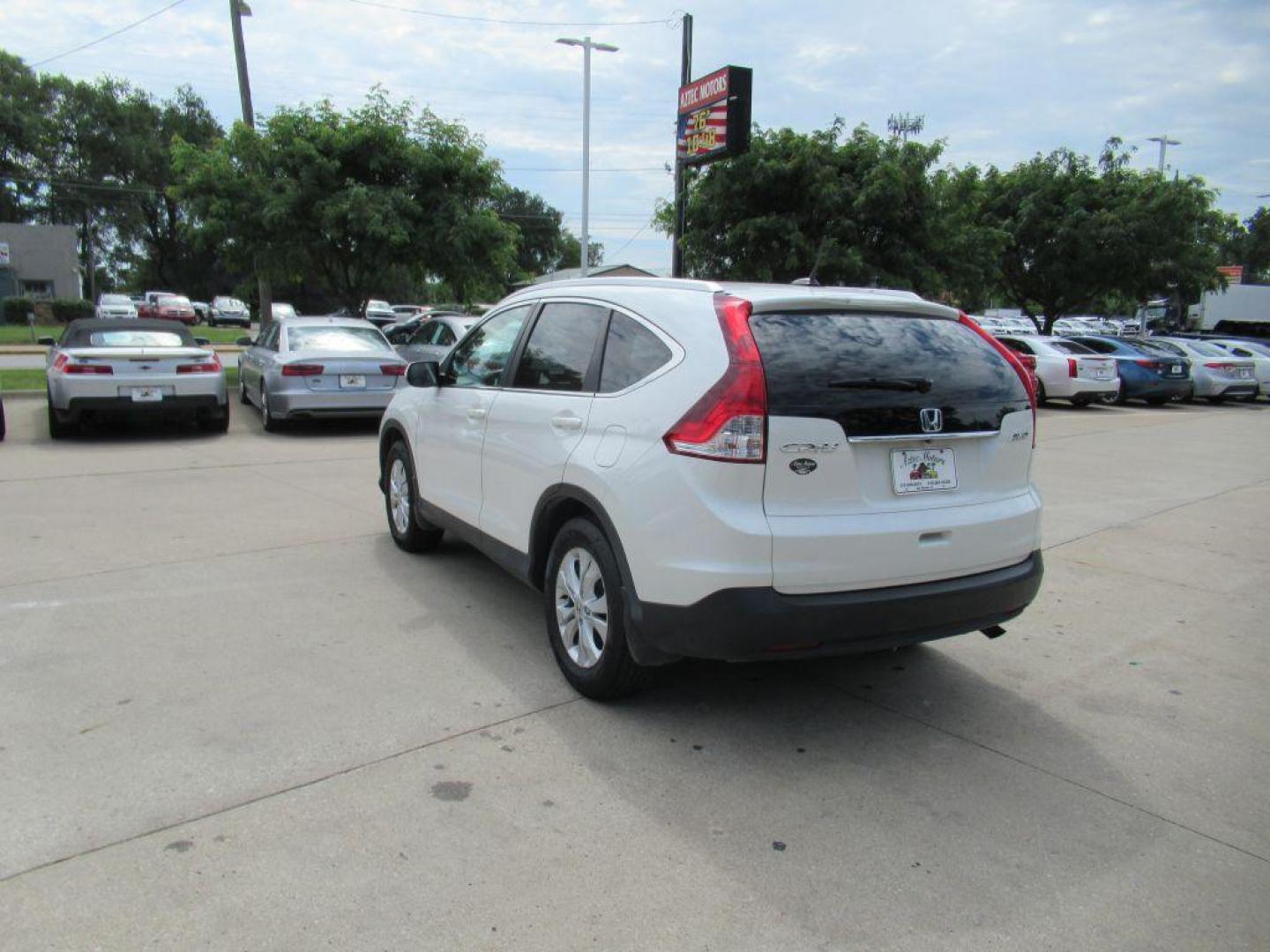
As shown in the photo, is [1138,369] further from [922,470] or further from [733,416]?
[733,416]

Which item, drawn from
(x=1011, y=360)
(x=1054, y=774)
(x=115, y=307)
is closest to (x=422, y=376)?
(x=1011, y=360)

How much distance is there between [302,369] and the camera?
37.1 ft

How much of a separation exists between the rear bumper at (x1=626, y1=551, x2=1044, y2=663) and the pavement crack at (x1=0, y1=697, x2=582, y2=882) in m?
0.63

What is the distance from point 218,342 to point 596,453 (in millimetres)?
37048

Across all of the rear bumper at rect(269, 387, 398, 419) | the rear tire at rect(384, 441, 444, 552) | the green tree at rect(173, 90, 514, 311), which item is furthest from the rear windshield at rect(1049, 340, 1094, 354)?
the rear tire at rect(384, 441, 444, 552)

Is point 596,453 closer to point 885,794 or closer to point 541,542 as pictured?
point 541,542

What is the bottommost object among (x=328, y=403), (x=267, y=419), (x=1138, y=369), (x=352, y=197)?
(x=267, y=419)

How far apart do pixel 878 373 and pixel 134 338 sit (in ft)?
33.3

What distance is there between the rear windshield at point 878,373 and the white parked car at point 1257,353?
73.9 feet

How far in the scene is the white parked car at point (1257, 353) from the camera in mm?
23297

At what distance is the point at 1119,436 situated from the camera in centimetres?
1445

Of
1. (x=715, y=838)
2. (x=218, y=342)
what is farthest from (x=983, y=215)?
(x=218, y=342)

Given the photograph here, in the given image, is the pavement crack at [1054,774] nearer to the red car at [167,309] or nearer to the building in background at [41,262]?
the red car at [167,309]

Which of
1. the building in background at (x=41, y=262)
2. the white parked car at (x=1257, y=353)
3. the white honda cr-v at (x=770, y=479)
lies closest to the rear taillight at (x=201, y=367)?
the white honda cr-v at (x=770, y=479)
